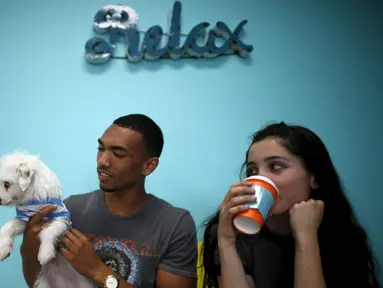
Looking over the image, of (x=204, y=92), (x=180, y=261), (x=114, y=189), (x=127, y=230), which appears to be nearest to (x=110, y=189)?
(x=114, y=189)

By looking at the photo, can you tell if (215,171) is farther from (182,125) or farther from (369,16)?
(369,16)

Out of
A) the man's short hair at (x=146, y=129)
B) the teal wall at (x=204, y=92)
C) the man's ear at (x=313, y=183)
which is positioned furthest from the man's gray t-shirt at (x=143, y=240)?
the man's ear at (x=313, y=183)

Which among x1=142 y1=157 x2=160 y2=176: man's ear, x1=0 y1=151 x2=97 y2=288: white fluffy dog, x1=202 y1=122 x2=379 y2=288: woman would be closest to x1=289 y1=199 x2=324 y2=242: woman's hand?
x1=202 y1=122 x2=379 y2=288: woman

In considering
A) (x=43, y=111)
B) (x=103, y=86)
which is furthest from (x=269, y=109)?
(x=43, y=111)

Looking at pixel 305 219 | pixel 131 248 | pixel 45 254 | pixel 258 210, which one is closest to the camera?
pixel 258 210

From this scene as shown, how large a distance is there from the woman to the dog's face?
2.12 feet

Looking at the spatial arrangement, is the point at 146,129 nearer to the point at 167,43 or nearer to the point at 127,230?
the point at 127,230

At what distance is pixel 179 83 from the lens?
66.9 inches

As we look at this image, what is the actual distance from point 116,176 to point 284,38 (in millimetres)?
1222

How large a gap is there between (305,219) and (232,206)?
23cm

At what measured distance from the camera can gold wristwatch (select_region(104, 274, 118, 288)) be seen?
41.1 inches

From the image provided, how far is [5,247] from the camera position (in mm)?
1009

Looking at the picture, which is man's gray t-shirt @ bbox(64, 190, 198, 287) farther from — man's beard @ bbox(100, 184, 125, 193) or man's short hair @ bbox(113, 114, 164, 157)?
man's short hair @ bbox(113, 114, 164, 157)

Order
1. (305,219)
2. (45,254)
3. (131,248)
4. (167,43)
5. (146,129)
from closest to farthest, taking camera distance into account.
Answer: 1. (305,219)
2. (45,254)
3. (131,248)
4. (146,129)
5. (167,43)
